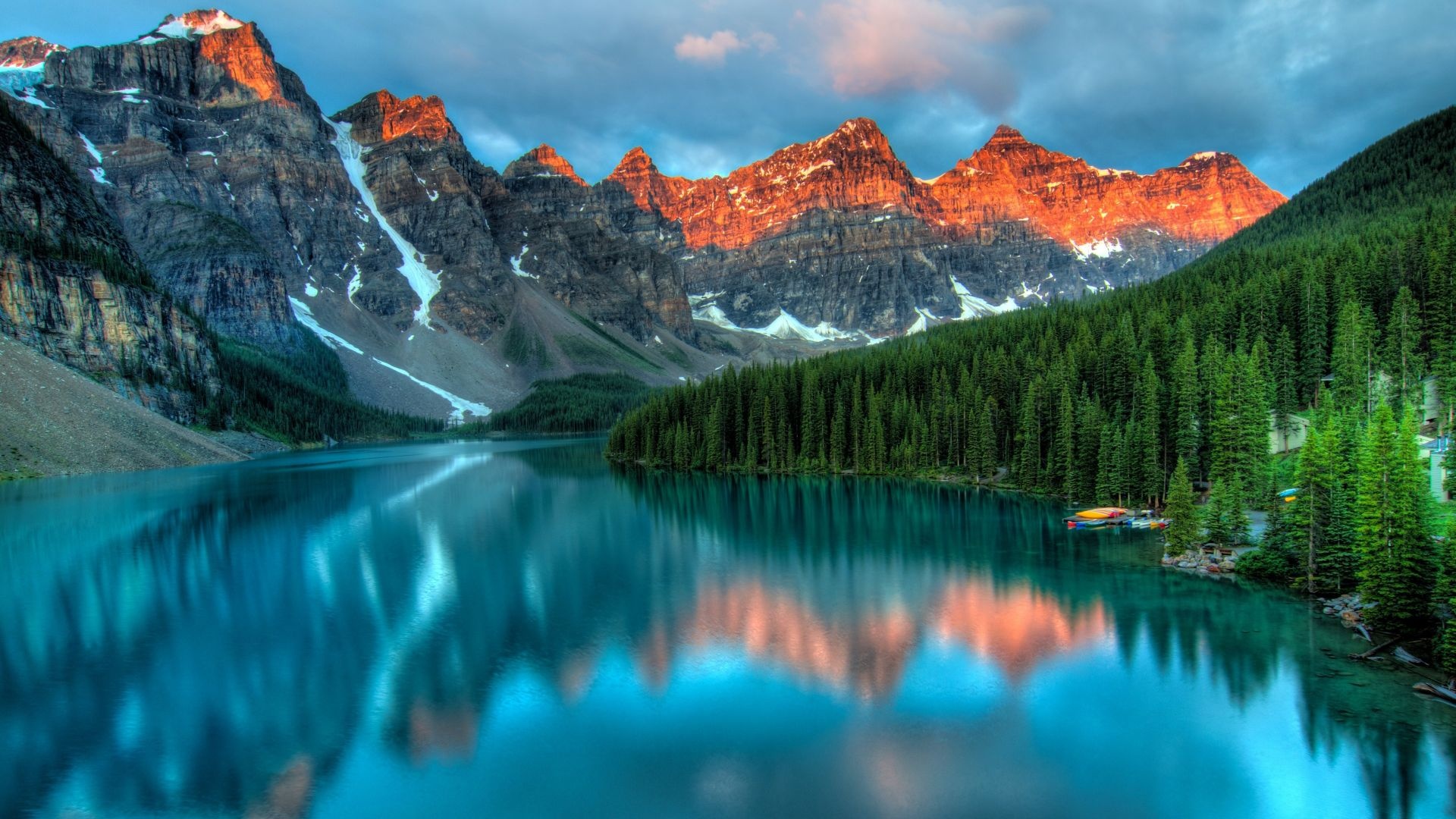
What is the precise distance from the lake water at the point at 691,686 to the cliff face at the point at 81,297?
85.9m

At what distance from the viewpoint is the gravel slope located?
87.0 m

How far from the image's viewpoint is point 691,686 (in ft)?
80.8

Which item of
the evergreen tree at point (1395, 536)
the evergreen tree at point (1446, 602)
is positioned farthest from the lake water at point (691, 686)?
the evergreen tree at point (1395, 536)

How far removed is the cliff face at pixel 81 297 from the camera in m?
113

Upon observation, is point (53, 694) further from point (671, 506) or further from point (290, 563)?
point (671, 506)


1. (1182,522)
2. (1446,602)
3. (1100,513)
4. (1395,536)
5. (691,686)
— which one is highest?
(1395,536)

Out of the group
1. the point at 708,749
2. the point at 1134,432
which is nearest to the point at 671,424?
the point at 1134,432

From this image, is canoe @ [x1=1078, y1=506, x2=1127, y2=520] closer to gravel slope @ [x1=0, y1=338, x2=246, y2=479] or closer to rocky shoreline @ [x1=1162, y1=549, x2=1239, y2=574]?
rocky shoreline @ [x1=1162, y1=549, x2=1239, y2=574]

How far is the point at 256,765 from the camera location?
64.8 ft

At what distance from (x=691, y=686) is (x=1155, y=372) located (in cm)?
5401

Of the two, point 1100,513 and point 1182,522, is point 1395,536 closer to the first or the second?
point 1182,522

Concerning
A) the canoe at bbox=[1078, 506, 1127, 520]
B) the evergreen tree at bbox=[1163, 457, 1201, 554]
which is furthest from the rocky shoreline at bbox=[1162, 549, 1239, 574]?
the canoe at bbox=[1078, 506, 1127, 520]

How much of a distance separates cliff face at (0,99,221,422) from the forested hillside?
73.9 metres

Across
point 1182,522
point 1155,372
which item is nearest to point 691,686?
point 1182,522
